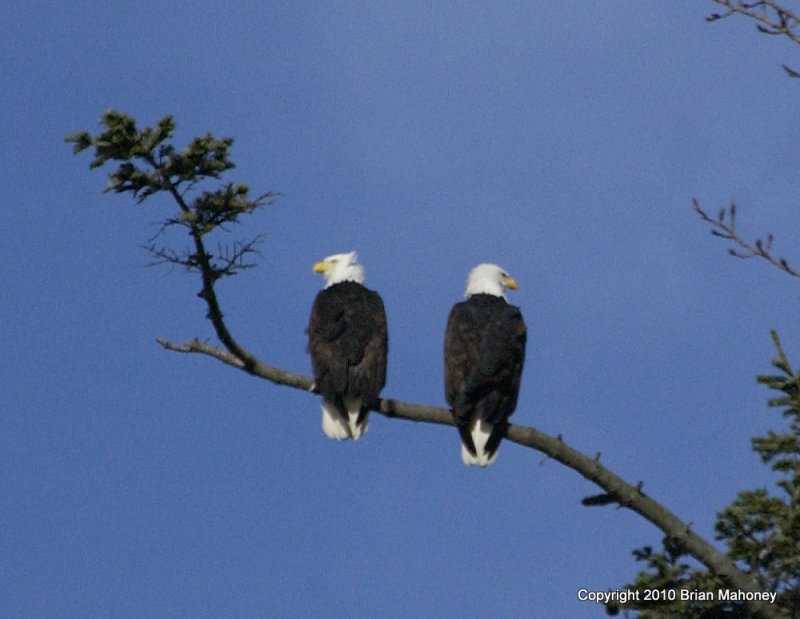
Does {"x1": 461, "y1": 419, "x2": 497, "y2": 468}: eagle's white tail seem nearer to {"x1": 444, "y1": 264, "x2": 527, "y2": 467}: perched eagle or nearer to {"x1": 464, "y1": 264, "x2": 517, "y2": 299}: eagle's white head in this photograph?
{"x1": 444, "y1": 264, "x2": 527, "y2": 467}: perched eagle

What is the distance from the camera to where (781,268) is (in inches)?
250

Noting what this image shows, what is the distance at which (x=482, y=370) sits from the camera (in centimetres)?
812

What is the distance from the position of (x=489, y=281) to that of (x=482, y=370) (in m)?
1.32

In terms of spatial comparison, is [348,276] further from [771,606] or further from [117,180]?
[771,606]

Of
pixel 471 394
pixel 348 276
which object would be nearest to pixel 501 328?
pixel 471 394

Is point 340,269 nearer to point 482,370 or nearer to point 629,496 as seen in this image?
point 482,370

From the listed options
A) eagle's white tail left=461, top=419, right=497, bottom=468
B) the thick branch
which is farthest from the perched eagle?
the thick branch

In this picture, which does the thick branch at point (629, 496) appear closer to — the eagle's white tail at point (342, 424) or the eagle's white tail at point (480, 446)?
the eagle's white tail at point (480, 446)

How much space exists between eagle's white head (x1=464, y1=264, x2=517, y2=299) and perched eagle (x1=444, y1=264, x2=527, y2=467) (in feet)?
1.05

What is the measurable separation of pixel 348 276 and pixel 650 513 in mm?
3224

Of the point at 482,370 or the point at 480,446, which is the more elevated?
the point at 482,370

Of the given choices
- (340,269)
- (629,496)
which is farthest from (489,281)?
(629,496)

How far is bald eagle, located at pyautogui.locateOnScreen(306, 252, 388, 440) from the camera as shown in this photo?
27.3ft

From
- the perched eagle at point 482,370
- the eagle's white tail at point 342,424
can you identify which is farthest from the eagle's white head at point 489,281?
the eagle's white tail at point 342,424
